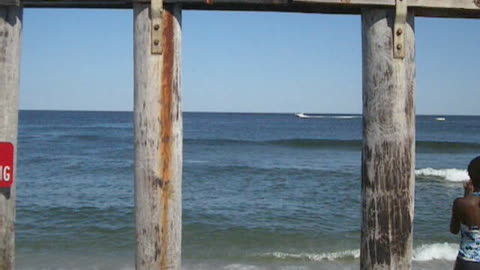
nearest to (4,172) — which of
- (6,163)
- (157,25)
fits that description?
(6,163)

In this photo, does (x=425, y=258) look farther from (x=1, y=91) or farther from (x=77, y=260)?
(x=1, y=91)

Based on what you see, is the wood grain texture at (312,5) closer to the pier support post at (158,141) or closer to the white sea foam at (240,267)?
the pier support post at (158,141)

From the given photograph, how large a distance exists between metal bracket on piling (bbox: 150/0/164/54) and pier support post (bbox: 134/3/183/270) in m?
0.03

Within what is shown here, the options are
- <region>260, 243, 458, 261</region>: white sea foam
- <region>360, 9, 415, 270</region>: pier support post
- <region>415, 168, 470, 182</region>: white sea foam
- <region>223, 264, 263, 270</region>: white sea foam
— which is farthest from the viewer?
<region>415, 168, 470, 182</region>: white sea foam

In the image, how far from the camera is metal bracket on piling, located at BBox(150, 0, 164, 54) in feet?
10.8

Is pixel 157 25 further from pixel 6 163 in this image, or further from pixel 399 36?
pixel 399 36

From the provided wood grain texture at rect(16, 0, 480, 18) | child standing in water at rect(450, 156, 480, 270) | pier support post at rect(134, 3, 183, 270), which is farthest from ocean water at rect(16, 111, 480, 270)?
wood grain texture at rect(16, 0, 480, 18)

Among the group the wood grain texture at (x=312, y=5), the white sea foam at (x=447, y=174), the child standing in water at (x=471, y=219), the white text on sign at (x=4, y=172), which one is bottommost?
the white sea foam at (x=447, y=174)

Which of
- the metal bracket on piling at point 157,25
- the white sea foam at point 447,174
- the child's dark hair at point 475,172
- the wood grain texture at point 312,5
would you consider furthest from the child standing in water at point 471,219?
the white sea foam at point 447,174

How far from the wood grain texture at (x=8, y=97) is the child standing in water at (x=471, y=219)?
3190mm

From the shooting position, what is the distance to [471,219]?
10.7 feet

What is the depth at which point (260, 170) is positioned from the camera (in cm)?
2131

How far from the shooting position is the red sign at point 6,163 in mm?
3568

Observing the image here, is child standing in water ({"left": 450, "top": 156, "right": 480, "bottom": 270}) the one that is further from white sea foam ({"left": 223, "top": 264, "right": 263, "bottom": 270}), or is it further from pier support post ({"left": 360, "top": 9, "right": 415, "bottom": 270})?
white sea foam ({"left": 223, "top": 264, "right": 263, "bottom": 270})
